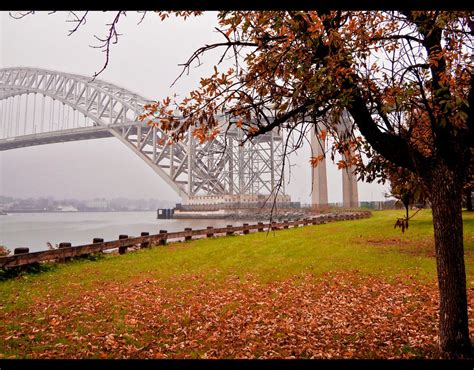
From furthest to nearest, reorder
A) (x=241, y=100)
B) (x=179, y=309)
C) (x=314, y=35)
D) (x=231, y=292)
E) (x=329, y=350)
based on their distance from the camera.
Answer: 1. (x=231, y=292)
2. (x=179, y=309)
3. (x=329, y=350)
4. (x=241, y=100)
5. (x=314, y=35)

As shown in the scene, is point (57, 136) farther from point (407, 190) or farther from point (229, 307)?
point (407, 190)

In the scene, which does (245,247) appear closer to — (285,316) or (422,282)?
(422,282)

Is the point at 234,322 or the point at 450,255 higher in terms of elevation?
the point at 450,255

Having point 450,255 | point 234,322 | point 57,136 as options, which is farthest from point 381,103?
point 57,136

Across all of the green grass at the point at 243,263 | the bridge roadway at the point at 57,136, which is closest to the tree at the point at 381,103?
the green grass at the point at 243,263

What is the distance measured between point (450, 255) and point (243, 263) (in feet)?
24.6

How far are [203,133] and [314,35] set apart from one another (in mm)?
1480

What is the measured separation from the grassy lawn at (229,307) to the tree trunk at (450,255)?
0.42 meters

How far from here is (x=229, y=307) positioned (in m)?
6.42

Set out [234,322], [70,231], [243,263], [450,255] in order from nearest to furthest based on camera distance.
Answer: [450,255]
[234,322]
[243,263]
[70,231]

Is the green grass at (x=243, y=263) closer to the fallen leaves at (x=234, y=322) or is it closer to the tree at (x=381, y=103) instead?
the fallen leaves at (x=234, y=322)

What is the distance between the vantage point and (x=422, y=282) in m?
7.72
